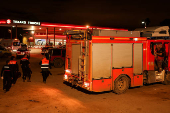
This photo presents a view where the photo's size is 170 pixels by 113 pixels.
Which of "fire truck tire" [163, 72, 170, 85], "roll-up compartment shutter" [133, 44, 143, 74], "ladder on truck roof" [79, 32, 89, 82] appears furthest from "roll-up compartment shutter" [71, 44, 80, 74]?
"fire truck tire" [163, 72, 170, 85]

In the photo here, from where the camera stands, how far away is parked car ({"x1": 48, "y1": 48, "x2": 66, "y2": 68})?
17078mm

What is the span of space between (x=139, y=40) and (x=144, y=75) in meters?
1.77

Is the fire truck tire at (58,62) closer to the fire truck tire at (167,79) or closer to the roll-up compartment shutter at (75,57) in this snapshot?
the roll-up compartment shutter at (75,57)

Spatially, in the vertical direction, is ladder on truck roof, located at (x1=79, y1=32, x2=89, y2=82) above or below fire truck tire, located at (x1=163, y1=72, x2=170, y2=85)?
above

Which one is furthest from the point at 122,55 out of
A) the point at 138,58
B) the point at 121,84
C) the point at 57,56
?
the point at 57,56

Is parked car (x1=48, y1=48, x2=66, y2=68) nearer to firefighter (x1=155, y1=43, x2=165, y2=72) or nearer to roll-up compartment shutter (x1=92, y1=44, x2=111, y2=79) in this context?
firefighter (x1=155, y1=43, x2=165, y2=72)

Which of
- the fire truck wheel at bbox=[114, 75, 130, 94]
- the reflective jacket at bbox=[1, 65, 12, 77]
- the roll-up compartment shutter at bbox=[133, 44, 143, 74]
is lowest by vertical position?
the fire truck wheel at bbox=[114, 75, 130, 94]

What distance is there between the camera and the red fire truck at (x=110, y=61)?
25.1 feet

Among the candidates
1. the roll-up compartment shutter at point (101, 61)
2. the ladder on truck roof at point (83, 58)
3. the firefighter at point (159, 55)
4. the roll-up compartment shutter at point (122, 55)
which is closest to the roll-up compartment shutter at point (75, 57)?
the ladder on truck roof at point (83, 58)

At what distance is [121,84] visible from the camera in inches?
337

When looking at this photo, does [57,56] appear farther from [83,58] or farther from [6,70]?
[83,58]

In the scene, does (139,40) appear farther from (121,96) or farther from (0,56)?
(0,56)

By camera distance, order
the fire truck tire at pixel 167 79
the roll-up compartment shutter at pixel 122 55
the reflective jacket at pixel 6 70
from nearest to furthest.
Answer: the roll-up compartment shutter at pixel 122 55
the reflective jacket at pixel 6 70
the fire truck tire at pixel 167 79

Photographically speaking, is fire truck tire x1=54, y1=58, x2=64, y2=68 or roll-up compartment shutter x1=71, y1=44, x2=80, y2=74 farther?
fire truck tire x1=54, y1=58, x2=64, y2=68
